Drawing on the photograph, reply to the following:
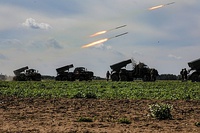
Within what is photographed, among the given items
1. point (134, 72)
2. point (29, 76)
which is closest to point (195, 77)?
point (134, 72)

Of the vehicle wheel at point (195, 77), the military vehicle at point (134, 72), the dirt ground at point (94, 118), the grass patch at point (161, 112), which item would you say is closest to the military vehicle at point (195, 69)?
the vehicle wheel at point (195, 77)

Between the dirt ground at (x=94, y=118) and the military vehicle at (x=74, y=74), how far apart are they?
41516mm

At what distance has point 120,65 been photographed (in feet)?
183

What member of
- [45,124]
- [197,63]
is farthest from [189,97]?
[197,63]

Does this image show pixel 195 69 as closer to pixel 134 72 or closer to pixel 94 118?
pixel 134 72

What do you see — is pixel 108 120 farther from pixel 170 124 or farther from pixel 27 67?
pixel 27 67

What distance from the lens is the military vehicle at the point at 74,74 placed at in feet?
203

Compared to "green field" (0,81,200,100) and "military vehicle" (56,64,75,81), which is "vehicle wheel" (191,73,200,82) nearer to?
"green field" (0,81,200,100)

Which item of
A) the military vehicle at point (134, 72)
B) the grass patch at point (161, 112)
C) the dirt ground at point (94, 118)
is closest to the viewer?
the dirt ground at point (94, 118)

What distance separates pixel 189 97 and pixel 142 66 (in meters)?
32.7

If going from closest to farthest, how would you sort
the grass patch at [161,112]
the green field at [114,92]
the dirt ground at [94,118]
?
the dirt ground at [94,118]
the grass patch at [161,112]
the green field at [114,92]

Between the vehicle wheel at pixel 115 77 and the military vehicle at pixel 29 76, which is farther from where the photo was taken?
the military vehicle at pixel 29 76

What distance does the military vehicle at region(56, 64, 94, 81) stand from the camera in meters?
61.9

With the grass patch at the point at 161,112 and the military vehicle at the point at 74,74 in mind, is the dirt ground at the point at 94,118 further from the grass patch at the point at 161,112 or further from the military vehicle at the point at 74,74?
the military vehicle at the point at 74,74
